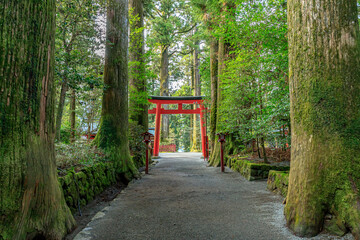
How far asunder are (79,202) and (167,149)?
61.1ft

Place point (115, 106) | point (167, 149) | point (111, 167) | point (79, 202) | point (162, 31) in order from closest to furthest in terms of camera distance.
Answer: point (79, 202), point (111, 167), point (115, 106), point (162, 31), point (167, 149)

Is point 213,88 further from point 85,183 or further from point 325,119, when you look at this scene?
point 325,119

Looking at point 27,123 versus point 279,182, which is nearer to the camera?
point 27,123

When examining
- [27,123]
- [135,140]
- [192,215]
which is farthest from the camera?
[135,140]

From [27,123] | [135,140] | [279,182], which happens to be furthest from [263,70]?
[135,140]

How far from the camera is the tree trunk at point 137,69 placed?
881 centimetres

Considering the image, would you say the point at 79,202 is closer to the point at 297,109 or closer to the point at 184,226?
the point at 184,226

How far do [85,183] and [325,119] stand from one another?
11.2ft

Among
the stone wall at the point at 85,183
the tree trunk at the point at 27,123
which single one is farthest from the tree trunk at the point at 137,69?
the tree trunk at the point at 27,123

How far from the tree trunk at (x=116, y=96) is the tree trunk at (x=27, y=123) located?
3.25 meters

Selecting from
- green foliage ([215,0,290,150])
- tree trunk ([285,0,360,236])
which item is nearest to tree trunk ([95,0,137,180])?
green foliage ([215,0,290,150])

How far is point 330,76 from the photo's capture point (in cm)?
232

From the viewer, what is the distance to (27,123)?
2027mm

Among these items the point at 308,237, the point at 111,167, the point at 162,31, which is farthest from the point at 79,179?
the point at 162,31
